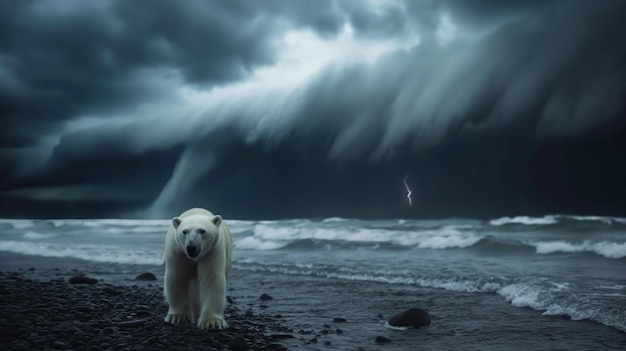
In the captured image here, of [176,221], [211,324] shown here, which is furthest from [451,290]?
[176,221]

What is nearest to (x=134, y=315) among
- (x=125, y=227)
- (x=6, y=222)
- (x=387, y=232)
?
(x=387, y=232)

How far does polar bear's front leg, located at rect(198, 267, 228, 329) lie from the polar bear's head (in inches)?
11.7

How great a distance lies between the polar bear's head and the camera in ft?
19.4

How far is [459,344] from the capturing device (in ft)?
22.8

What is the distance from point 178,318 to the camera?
651cm

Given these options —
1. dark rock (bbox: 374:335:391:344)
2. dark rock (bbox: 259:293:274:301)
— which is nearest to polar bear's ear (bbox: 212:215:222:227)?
dark rock (bbox: 374:335:391:344)

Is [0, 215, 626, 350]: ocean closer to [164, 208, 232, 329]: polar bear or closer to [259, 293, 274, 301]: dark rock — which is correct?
[259, 293, 274, 301]: dark rock

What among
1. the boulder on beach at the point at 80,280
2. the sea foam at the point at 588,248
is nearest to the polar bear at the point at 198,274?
the boulder on beach at the point at 80,280

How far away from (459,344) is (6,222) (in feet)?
241

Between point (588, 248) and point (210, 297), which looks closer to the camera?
point (210, 297)

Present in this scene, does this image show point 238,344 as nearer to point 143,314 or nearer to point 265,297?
point 143,314

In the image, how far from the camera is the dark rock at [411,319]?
8.03 metres

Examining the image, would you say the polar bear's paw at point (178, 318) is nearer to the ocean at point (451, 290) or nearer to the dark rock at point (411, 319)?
the ocean at point (451, 290)

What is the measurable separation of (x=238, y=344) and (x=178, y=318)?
130cm
